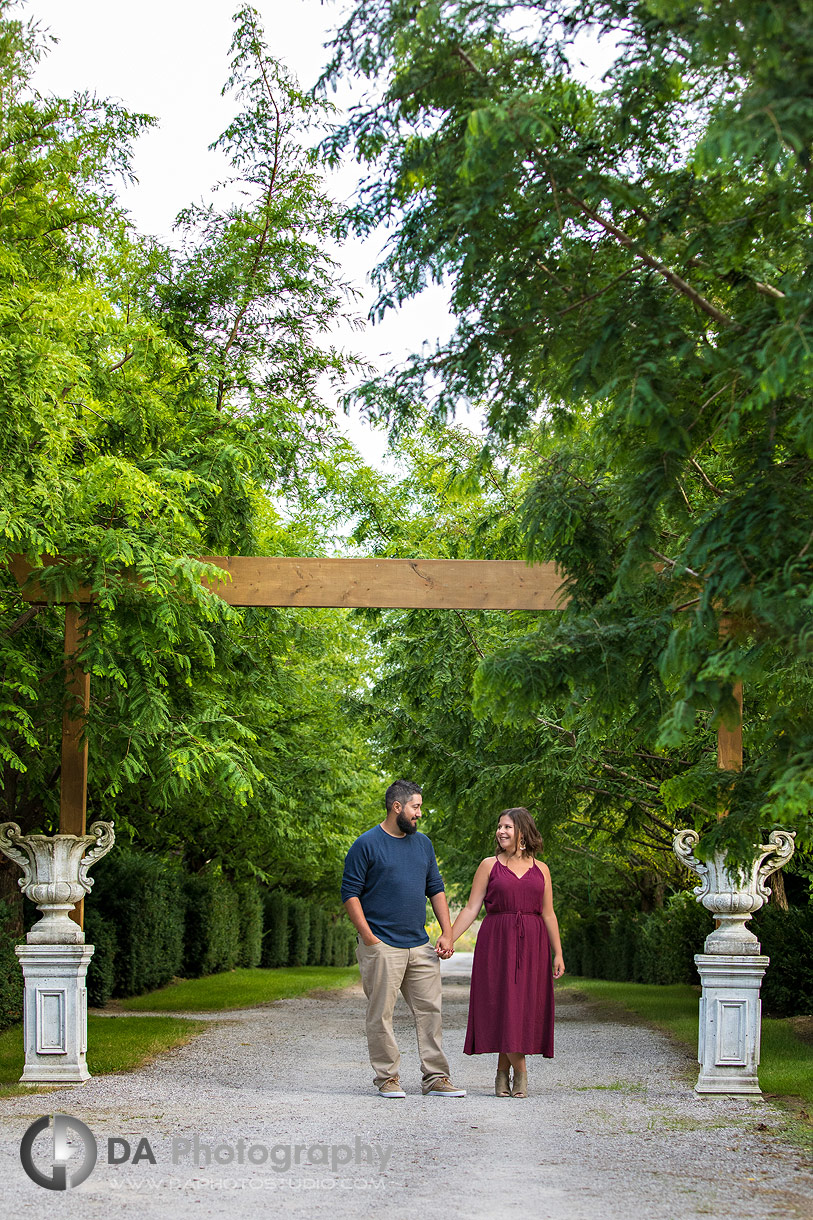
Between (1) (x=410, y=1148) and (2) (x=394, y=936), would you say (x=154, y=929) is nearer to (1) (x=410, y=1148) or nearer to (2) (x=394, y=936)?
(2) (x=394, y=936)

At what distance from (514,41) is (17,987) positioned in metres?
10.0

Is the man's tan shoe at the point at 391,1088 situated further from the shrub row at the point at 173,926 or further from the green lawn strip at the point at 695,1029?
the shrub row at the point at 173,926

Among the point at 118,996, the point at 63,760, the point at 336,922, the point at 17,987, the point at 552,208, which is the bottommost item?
the point at 336,922

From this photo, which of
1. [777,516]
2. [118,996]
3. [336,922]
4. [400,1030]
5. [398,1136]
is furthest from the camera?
[336,922]

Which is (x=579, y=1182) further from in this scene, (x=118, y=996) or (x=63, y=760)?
(x=118, y=996)

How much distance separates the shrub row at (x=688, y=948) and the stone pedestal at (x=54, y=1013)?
7.35m

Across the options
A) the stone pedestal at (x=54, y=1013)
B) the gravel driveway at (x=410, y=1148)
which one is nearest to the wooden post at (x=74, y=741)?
the stone pedestal at (x=54, y=1013)

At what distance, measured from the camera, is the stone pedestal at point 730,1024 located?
797 centimetres

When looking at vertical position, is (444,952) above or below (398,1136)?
above

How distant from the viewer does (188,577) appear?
8133 mm

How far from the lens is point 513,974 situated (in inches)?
291

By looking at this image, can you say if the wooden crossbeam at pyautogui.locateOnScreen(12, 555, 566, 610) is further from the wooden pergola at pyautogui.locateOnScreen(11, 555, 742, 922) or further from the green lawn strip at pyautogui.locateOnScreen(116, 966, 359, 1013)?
the green lawn strip at pyautogui.locateOnScreen(116, 966, 359, 1013)

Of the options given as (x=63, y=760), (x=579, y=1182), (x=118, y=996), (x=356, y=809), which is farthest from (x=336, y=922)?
(x=579, y=1182)

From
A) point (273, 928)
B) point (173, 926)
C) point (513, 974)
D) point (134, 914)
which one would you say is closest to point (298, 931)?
point (273, 928)
